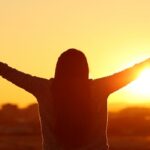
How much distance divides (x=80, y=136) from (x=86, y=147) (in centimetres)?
14

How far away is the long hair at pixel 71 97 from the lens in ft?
26.4

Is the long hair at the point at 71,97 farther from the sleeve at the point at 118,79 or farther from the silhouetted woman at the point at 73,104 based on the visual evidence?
the sleeve at the point at 118,79

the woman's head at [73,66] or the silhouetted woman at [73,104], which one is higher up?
the woman's head at [73,66]

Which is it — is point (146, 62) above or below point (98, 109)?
above

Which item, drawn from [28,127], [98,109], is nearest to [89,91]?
[98,109]

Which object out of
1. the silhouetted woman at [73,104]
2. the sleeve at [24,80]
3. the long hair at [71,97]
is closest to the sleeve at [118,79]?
the silhouetted woman at [73,104]

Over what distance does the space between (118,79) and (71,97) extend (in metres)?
0.57

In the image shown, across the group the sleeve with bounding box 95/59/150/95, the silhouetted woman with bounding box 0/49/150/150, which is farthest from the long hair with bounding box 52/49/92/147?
the sleeve with bounding box 95/59/150/95

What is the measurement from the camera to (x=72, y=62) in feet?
26.4

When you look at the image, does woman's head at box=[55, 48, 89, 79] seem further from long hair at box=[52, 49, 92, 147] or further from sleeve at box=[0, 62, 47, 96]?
sleeve at box=[0, 62, 47, 96]

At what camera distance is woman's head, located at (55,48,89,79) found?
8016 mm

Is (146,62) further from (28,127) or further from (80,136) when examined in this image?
(28,127)

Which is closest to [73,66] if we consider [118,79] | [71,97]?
[71,97]

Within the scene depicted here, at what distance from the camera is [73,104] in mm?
8078
